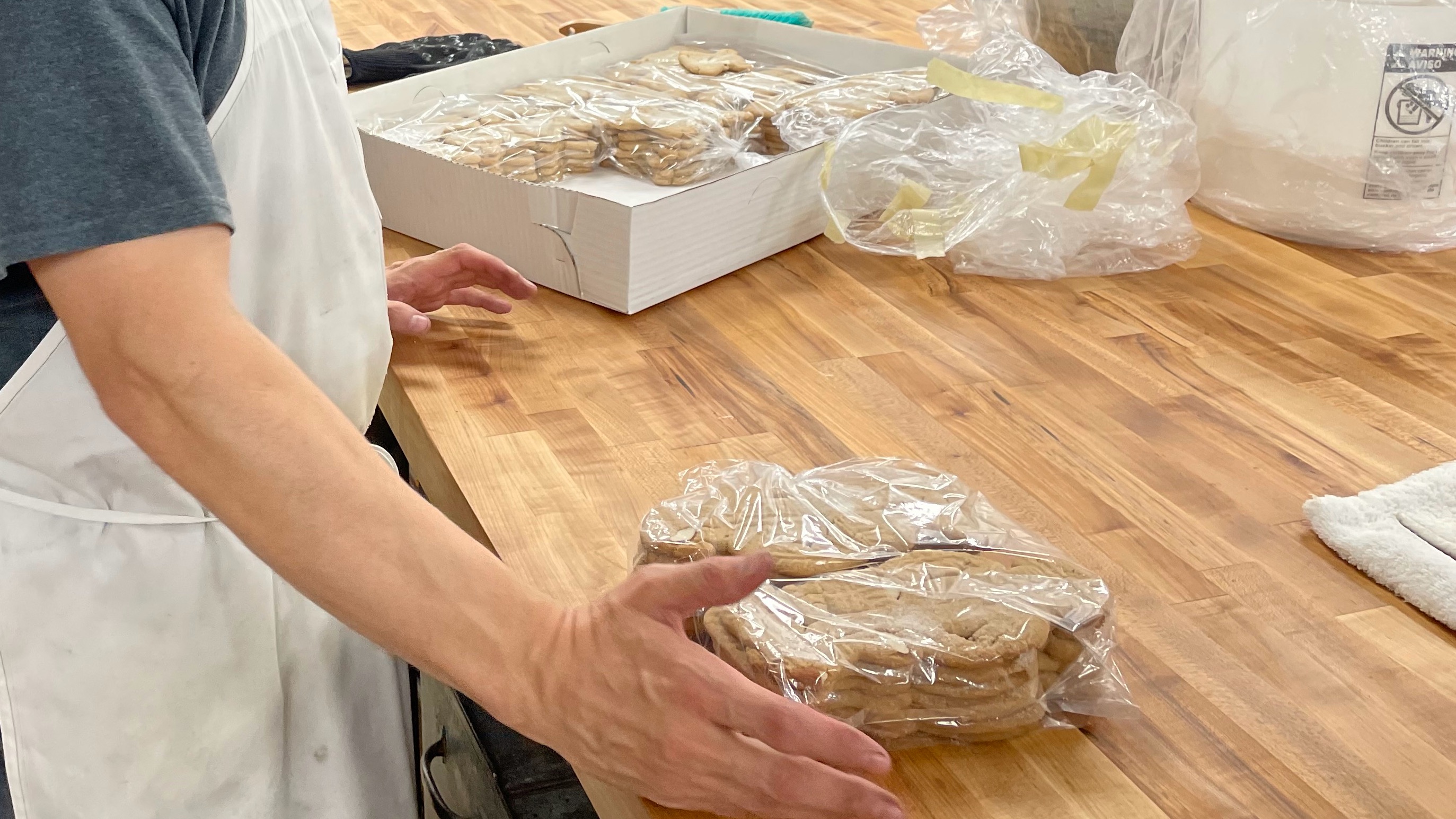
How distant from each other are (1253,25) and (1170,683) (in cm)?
80

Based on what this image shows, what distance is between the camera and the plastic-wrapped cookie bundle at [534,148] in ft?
3.91

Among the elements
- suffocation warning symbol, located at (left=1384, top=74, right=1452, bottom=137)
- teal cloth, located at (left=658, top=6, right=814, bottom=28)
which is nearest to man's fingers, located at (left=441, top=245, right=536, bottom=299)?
teal cloth, located at (left=658, top=6, right=814, bottom=28)

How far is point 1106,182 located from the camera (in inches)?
46.7

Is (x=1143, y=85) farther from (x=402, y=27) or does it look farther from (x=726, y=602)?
(x=402, y=27)

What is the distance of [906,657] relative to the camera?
60 cm

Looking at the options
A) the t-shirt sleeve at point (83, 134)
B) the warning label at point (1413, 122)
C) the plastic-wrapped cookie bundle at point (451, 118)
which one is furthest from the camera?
the plastic-wrapped cookie bundle at point (451, 118)

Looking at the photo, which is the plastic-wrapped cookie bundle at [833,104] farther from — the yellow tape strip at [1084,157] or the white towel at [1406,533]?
the white towel at [1406,533]

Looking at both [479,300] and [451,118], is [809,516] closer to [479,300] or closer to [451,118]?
[479,300]

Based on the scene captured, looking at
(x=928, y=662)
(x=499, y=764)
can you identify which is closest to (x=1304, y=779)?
(x=928, y=662)

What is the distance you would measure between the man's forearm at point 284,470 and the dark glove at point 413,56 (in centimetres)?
110

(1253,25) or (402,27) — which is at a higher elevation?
(1253,25)

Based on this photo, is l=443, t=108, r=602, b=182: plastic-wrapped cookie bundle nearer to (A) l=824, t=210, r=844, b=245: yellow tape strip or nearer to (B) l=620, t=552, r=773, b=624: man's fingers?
(A) l=824, t=210, r=844, b=245: yellow tape strip

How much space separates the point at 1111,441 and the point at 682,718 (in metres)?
0.46

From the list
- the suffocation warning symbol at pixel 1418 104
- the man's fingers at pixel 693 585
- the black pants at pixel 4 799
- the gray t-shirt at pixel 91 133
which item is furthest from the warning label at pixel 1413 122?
the black pants at pixel 4 799
